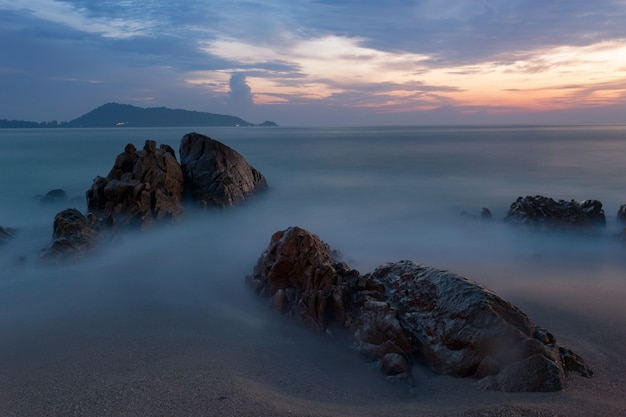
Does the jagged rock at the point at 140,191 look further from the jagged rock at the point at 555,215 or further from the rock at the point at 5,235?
the jagged rock at the point at 555,215

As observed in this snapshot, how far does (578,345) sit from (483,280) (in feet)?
10.3

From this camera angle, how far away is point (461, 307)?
6152 mm

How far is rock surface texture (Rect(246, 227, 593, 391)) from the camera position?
5.49m

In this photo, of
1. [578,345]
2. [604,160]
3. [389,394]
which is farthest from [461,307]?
[604,160]

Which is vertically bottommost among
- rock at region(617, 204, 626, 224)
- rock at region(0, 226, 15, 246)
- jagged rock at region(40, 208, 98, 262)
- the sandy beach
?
the sandy beach

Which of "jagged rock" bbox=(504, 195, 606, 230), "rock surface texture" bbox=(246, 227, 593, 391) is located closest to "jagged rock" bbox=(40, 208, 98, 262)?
"rock surface texture" bbox=(246, 227, 593, 391)

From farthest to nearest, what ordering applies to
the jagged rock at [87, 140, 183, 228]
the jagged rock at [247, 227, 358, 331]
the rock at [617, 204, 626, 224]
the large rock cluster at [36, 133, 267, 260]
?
the rock at [617, 204, 626, 224], the jagged rock at [87, 140, 183, 228], the large rock cluster at [36, 133, 267, 260], the jagged rock at [247, 227, 358, 331]

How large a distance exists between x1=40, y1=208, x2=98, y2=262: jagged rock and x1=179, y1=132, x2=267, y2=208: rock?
4.50 metres

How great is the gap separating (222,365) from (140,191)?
9.12 meters

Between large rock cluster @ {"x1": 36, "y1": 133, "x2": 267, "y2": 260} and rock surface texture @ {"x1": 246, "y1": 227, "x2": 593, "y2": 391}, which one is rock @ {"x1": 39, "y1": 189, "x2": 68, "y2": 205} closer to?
large rock cluster @ {"x1": 36, "y1": 133, "x2": 267, "y2": 260}

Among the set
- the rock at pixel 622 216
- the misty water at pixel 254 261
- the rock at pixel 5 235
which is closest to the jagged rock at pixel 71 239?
the misty water at pixel 254 261

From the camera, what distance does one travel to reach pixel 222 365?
6.08 meters

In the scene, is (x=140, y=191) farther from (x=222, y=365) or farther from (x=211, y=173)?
(x=222, y=365)

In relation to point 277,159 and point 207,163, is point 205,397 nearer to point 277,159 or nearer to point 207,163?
point 207,163
